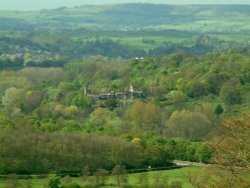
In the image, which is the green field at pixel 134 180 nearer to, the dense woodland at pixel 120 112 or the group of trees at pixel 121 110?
the dense woodland at pixel 120 112

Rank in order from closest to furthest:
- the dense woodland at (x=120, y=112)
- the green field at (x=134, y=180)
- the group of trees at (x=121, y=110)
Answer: the green field at (x=134, y=180) → the dense woodland at (x=120, y=112) → the group of trees at (x=121, y=110)

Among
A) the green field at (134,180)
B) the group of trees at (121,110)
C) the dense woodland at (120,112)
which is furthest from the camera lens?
the group of trees at (121,110)

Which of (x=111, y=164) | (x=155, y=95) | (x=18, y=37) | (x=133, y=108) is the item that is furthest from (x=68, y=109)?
(x=18, y=37)

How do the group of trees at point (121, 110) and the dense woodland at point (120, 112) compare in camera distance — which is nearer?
the dense woodland at point (120, 112)

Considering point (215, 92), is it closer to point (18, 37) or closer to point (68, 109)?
point (68, 109)

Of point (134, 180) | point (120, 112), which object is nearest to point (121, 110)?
point (120, 112)

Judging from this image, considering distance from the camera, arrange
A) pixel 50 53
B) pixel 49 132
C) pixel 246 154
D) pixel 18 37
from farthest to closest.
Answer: pixel 18 37
pixel 50 53
pixel 49 132
pixel 246 154

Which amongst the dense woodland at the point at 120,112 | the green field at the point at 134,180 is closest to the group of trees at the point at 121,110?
the dense woodland at the point at 120,112

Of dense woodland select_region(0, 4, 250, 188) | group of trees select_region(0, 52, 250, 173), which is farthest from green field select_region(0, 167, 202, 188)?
group of trees select_region(0, 52, 250, 173)

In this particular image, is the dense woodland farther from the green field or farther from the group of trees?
the green field

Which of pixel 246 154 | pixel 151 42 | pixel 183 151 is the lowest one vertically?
pixel 151 42

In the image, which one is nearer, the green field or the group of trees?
the green field
